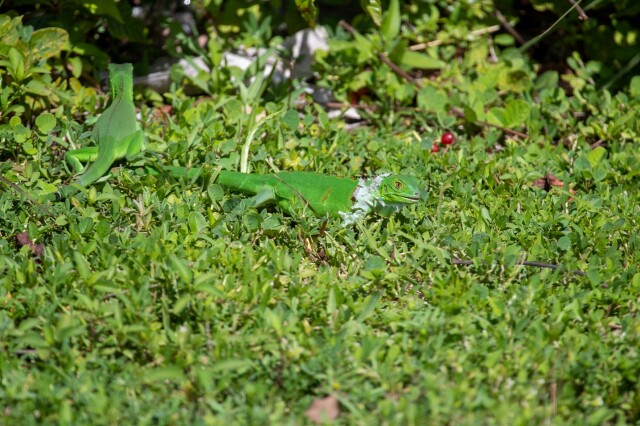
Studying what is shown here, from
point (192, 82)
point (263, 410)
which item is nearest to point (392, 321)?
point (263, 410)

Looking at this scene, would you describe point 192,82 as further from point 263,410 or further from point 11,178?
point 263,410

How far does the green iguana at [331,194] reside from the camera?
144 inches

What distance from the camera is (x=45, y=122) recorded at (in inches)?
167

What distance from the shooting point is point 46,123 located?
425cm

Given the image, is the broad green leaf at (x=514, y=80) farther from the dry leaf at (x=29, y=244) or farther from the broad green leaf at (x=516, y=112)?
the dry leaf at (x=29, y=244)

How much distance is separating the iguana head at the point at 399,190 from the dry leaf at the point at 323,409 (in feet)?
3.96

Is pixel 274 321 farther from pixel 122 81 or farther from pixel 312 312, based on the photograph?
pixel 122 81

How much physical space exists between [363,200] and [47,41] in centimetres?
212

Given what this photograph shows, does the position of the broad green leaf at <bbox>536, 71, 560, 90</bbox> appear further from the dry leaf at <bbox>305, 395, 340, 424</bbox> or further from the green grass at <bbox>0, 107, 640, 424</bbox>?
the dry leaf at <bbox>305, 395, 340, 424</bbox>

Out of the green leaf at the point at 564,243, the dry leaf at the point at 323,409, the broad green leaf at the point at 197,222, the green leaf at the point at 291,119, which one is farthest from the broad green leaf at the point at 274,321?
the green leaf at the point at 291,119

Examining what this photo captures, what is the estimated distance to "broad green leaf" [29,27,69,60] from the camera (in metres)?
4.43

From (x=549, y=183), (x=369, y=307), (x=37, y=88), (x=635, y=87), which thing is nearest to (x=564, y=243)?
(x=549, y=183)

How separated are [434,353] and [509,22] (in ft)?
12.1

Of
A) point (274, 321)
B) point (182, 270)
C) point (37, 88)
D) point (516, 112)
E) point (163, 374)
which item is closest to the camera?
point (163, 374)
